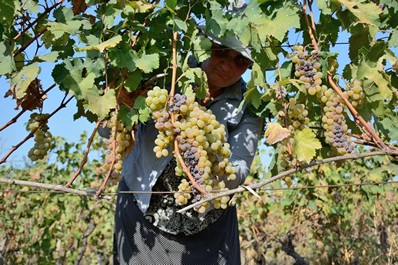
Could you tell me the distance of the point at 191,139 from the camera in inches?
62.4

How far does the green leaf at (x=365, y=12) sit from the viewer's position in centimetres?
162

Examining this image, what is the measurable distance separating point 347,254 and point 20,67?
15.3 feet

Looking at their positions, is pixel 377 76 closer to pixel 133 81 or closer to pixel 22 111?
pixel 133 81

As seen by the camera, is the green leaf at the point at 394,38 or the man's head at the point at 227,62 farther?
the man's head at the point at 227,62

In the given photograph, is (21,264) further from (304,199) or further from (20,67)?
(20,67)

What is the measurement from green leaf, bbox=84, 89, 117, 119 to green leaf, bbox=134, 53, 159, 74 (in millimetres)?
126

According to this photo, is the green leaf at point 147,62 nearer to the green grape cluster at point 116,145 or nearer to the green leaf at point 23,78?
the green grape cluster at point 116,145

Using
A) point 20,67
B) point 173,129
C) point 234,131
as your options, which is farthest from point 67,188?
point 234,131

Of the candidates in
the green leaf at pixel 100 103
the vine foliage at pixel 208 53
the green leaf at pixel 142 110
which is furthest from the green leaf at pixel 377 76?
the green leaf at pixel 100 103

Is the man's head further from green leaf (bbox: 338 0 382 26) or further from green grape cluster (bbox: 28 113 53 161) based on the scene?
green grape cluster (bbox: 28 113 53 161)

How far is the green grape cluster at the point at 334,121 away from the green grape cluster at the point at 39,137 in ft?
3.26

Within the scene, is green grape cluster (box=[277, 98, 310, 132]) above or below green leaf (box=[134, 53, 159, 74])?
below

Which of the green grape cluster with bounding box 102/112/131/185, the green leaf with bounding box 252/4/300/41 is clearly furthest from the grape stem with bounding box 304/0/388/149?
the green grape cluster with bounding box 102/112/131/185

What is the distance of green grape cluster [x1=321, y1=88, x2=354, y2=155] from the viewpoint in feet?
5.34
